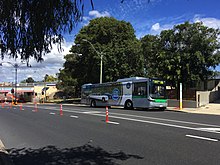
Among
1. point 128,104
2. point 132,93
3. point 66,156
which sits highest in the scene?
point 132,93

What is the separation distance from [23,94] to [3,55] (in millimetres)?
73422


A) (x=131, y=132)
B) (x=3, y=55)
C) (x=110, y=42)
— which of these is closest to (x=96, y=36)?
(x=110, y=42)

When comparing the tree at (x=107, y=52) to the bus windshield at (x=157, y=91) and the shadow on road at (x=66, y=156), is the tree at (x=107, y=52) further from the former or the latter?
the shadow on road at (x=66, y=156)

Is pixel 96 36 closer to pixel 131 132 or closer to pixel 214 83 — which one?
pixel 214 83

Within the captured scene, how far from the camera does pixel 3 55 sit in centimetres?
412

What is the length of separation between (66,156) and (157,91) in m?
17.6

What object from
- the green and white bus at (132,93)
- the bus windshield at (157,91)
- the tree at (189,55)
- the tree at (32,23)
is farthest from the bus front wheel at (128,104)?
the tree at (32,23)

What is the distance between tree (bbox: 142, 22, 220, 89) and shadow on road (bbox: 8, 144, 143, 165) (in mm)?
20640

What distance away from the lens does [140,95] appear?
24.2 metres

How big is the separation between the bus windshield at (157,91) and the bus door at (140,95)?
2.00 feet

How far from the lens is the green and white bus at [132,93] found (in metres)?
23.4

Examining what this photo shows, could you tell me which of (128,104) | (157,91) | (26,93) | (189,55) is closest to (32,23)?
(157,91)

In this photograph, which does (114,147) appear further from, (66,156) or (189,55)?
(189,55)

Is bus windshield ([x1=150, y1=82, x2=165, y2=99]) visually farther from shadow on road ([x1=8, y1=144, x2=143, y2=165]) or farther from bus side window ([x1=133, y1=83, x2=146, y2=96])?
shadow on road ([x1=8, y1=144, x2=143, y2=165])
